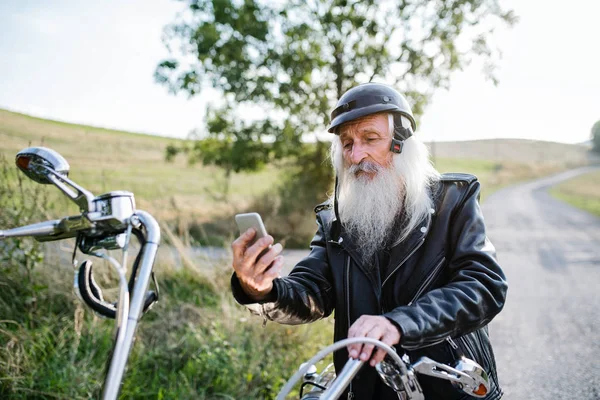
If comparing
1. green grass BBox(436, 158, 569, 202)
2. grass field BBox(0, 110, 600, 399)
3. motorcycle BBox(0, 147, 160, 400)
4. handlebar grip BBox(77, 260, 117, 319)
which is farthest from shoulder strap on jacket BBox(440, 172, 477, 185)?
green grass BBox(436, 158, 569, 202)

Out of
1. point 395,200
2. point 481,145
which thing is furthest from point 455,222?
point 481,145

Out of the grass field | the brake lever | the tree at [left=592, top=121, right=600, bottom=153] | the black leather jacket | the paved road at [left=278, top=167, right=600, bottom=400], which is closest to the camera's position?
the brake lever

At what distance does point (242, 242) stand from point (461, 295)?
33.8 inches

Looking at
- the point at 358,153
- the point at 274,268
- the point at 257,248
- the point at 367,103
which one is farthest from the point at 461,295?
the point at 367,103

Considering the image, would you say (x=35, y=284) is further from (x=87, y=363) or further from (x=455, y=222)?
(x=455, y=222)

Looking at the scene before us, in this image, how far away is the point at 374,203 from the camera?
8.79 ft

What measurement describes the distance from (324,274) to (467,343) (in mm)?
723

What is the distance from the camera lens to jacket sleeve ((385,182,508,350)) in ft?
6.13

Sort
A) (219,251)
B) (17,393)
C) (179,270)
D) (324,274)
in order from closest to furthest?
1. (324,274)
2. (17,393)
3. (179,270)
4. (219,251)

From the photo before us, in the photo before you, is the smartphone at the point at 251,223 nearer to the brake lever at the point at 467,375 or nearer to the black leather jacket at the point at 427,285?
the black leather jacket at the point at 427,285

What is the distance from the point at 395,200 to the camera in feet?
8.85

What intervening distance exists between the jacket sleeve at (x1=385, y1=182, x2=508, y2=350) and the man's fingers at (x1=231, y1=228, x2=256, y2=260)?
1.76 feet

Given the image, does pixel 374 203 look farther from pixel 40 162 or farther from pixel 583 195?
pixel 583 195

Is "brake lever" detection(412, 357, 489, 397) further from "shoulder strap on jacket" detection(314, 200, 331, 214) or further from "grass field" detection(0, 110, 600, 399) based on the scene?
"grass field" detection(0, 110, 600, 399)
